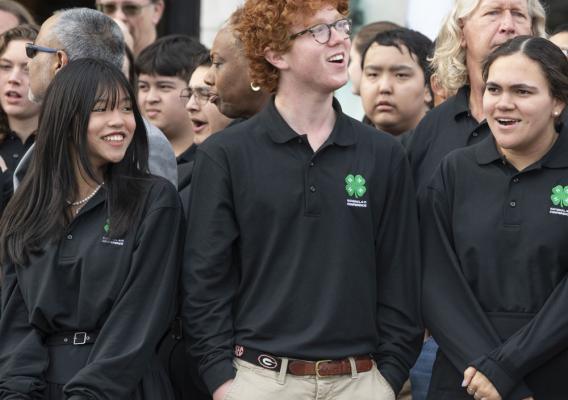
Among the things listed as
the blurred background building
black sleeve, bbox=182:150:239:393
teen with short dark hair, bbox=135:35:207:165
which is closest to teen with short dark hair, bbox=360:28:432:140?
teen with short dark hair, bbox=135:35:207:165

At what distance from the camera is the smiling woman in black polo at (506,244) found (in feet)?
15.4

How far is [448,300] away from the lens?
4883 millimetres

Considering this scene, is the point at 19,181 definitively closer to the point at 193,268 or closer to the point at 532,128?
the point at 193,268

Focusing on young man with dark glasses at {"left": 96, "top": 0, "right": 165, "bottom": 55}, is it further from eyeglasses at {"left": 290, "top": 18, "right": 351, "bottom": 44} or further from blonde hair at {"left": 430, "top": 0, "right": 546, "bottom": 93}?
eyeglasses at {"left": 290, "top": 18, "right": 351, "bottom": 44}

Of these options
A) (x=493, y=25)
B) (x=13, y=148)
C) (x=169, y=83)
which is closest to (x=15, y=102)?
(x=13, y=148)

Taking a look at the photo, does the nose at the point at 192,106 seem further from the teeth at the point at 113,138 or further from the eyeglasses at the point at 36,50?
the teeth at the point at 113,138

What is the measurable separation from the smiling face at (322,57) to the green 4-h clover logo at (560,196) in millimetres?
939

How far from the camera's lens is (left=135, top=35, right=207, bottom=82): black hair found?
7.25m

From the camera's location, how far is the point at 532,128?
492 cm

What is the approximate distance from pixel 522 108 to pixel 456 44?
1141mm

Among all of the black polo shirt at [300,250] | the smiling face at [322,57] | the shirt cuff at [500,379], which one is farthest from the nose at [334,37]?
the shirt cuff at [500,379]

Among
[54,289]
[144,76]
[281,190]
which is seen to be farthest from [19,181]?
[144,76]

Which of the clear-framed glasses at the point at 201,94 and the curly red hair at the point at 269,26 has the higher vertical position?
the curly red hair at the point at 269,26

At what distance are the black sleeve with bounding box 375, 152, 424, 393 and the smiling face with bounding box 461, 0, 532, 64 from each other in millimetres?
1142
